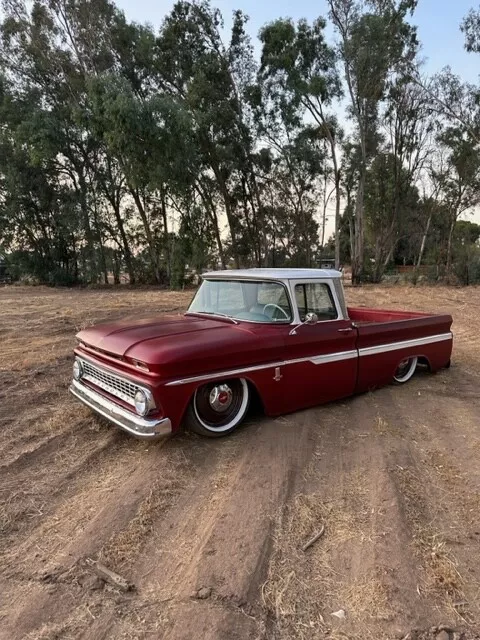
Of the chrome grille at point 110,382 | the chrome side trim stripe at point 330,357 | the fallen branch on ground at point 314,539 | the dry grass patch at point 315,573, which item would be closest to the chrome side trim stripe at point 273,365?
the chrome side trim stripe at point 330,357

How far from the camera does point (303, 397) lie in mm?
4312

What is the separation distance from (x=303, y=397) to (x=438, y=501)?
1.62 m

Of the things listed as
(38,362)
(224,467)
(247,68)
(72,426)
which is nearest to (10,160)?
(247,68)

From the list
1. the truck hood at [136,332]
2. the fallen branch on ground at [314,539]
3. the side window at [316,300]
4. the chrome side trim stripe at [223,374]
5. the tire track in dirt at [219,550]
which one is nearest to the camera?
the tire track in dirt at [219,550]

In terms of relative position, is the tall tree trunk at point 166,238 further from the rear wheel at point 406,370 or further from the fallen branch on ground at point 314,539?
the fallen branch on ground at point 314,539

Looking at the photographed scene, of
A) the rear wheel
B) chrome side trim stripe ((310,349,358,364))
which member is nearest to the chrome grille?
chrome side trim stripe ((310,349,358,364))

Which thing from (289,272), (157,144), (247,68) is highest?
(247,68)

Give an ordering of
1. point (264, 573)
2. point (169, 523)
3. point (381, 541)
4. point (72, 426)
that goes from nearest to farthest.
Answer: point (264, 573) < point (381, 541) < point (169, 523) < point (72, 426)

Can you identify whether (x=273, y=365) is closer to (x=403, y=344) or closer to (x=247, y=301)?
(x=247, y=301)

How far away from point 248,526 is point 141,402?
1256 millimetres

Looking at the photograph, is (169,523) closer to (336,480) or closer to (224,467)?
(224,467)

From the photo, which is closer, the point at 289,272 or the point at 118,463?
the point at 118,463

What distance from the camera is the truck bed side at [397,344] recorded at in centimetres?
489

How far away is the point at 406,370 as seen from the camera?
5750 mm
